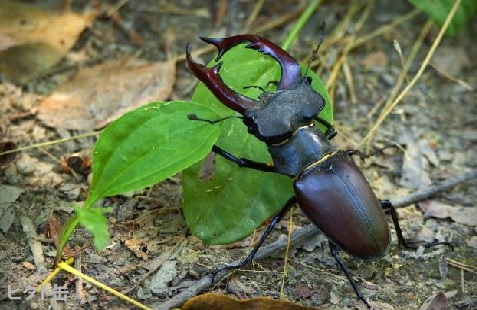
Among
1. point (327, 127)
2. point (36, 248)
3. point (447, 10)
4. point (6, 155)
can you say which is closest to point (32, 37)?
point (6, 155)

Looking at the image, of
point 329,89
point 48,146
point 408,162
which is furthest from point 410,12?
→ point 48,146

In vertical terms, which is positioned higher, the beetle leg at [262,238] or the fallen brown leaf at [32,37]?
the fallen brown leaf at [32,37]

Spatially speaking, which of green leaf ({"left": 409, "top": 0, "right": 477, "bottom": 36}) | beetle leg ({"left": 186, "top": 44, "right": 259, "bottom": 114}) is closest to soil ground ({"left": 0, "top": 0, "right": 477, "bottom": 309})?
green leaf ({"left": 409, "top": 0, "right": 477, "bottom": 36})

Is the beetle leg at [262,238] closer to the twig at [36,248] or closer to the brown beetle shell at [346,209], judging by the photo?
the brown beetle shell at [346,209]

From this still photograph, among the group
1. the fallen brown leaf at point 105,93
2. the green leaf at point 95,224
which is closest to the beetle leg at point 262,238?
the green leaf at point 95,224

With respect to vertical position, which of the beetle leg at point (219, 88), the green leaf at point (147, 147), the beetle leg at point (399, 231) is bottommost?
the beetle leg at point (399, 231)

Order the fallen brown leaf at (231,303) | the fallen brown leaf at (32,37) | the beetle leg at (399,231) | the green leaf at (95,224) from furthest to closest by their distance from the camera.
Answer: the fallen brown leaf at (32,37) < the beetle leg at (399,231) < the fallen brown leaf at (231,303) < the green leaf at (95,224)

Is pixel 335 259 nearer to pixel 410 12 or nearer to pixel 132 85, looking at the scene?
pixel 132 85

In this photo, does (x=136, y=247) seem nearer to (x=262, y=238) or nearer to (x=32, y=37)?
(x=262, y=238)
